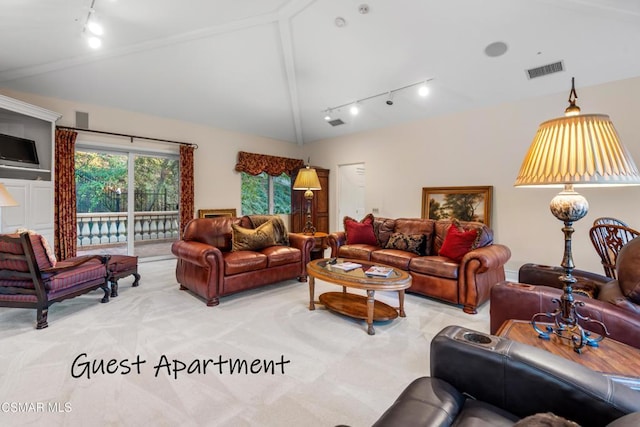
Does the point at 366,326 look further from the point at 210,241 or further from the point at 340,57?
the point at 340,57

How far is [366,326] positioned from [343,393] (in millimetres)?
978

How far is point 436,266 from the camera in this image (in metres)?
3.36

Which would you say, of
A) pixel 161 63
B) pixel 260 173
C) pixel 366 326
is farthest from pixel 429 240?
pixel 161 63

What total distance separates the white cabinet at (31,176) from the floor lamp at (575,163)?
537 centimetres

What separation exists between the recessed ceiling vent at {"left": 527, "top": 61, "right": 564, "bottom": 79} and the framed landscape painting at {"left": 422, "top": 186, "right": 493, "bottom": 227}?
162 cm

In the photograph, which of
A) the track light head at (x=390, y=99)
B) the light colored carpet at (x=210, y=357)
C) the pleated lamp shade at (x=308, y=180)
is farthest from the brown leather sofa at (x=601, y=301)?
the track light head at (x=390, y=99)

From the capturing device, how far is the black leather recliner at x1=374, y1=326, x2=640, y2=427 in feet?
3.05

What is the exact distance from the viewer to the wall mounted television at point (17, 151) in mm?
3745

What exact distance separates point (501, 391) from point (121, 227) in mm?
6031

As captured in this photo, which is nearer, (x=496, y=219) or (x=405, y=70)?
(x=405, y=70)

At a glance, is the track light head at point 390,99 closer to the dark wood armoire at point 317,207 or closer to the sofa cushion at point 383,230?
the sofa cushion at point 383,230

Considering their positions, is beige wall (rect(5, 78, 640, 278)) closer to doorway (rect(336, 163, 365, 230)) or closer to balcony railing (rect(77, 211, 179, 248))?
doorway (rect(336, 163, 365, 230))

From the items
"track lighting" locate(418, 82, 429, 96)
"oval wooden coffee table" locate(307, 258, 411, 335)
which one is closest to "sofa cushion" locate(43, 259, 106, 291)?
"oval wooden coffee table" locate(307, 258, 411, 335)

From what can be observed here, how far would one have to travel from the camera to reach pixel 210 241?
380 cm
